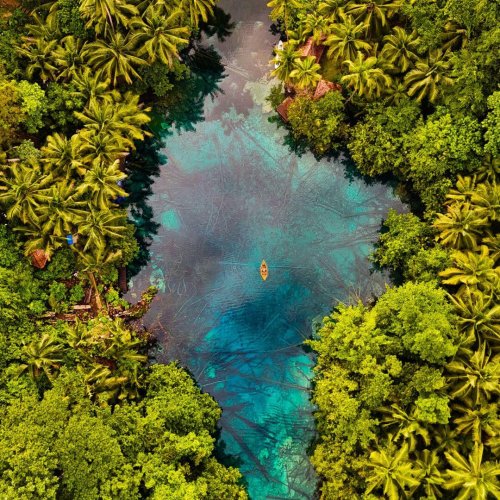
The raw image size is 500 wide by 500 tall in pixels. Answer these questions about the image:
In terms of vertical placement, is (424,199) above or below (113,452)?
above

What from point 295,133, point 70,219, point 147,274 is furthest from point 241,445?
point 295,133

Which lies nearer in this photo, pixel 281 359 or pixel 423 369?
pixel 423 369

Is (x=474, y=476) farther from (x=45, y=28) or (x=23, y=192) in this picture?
(x=45, y=28)

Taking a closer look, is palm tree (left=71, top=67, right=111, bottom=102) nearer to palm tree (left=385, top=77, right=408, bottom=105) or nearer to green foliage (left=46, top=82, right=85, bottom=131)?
green foliage (left=46, top=82, right=85, bottom=131)

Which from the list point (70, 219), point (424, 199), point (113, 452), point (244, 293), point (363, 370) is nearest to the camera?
point (113, 452)

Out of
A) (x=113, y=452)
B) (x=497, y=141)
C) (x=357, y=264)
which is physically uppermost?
(x=497, y=141)

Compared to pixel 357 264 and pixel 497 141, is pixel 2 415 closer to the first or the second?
pixel 357 264

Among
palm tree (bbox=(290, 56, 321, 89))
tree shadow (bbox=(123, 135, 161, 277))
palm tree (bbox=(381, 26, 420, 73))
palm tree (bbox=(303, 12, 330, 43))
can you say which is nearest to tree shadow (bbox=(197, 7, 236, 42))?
palm tree (bbox=(303, 12, 330, 43))

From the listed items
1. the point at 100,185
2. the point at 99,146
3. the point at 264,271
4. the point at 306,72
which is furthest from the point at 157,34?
the point at 264,271
